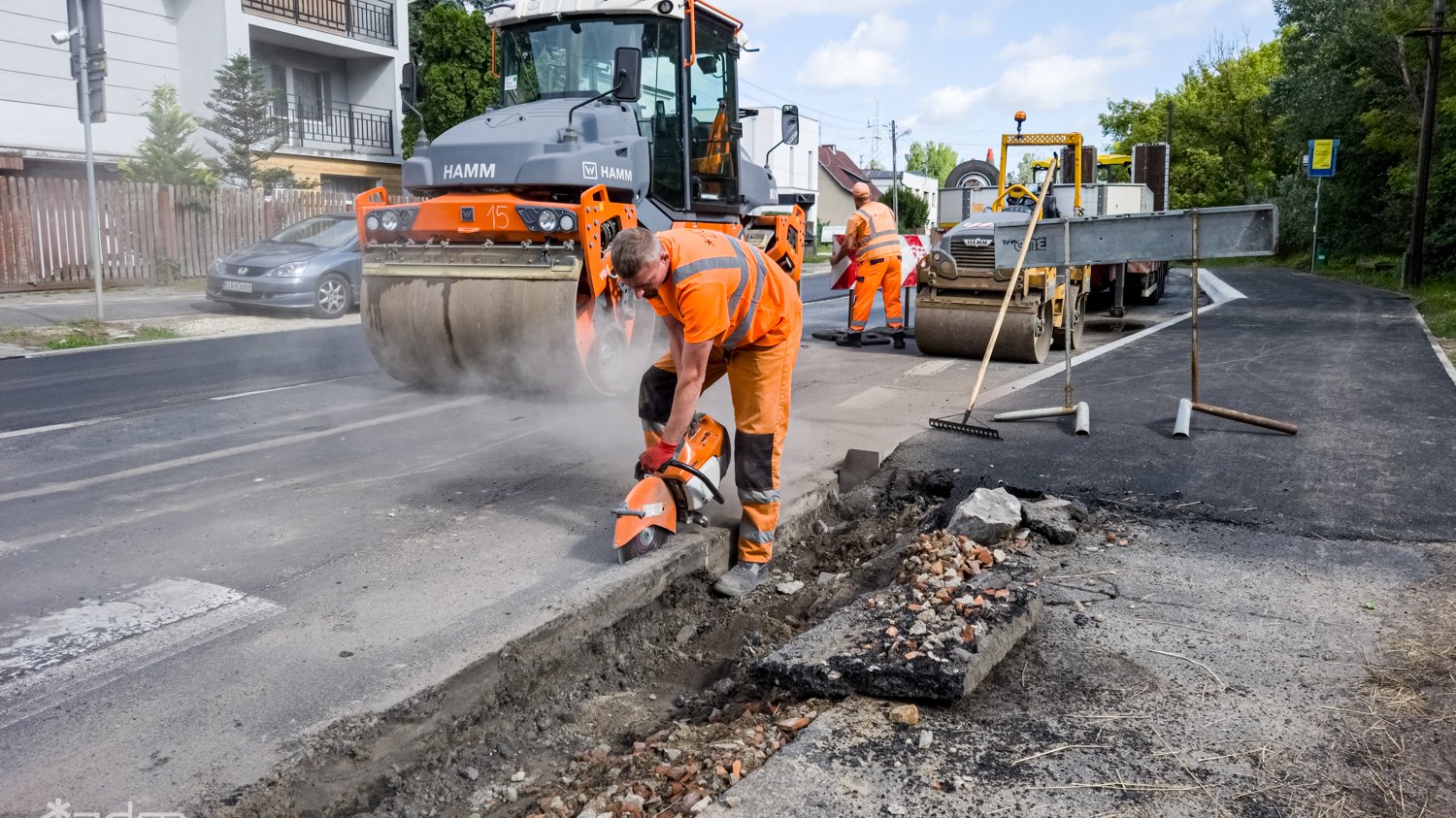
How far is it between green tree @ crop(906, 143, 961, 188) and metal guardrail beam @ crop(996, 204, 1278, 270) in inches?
4205

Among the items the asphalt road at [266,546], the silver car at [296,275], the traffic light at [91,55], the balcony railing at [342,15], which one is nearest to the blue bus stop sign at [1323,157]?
the asphalt road at [266,546]

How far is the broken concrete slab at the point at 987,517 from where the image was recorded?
495 centimetres

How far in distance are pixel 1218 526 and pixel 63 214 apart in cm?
1884

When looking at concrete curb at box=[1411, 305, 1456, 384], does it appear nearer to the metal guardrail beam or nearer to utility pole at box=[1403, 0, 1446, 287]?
the metal guardrail beam

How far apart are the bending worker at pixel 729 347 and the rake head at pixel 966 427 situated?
2.52m

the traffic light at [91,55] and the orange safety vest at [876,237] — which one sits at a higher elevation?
the traffic light at [91,55]

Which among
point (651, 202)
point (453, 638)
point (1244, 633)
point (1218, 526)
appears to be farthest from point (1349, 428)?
point (453, 638)

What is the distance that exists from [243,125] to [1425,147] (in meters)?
24.4

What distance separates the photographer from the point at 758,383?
476 centimetres

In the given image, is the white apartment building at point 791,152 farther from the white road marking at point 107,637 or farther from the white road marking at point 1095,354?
the white road marking at point 107,637

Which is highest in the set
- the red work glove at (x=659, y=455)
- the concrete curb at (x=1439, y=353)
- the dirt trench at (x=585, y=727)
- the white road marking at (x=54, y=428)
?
the red work glove at (x=659, y=455)

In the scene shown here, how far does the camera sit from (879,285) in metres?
12.0

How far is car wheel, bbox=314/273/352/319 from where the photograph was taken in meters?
15.0

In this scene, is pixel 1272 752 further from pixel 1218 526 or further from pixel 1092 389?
pixel 1092 389
